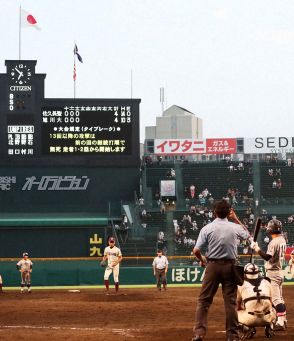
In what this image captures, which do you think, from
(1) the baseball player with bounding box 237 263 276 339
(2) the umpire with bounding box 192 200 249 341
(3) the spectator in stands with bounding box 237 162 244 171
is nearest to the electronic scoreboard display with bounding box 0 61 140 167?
(3) the spectator in stands with bounding box 237 162 244 171

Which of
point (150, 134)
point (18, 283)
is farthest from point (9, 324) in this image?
point (150, 134)

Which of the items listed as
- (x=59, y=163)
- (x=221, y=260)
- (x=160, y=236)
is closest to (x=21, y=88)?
(x=59, y=163)

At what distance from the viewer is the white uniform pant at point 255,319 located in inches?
459

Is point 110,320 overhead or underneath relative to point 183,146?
underneath

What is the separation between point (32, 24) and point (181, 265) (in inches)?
705

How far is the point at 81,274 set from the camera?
3806cm

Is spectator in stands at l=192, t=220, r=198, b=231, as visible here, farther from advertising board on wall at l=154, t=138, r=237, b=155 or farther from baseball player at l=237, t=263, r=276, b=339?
baseball player at l=237, t=263, r=276, b=339

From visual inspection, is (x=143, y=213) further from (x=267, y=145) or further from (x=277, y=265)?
(x=277, y=265)

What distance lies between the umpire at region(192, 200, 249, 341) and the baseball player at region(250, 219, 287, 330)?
2646 mm

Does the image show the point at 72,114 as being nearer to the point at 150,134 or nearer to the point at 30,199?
the point at 30,199

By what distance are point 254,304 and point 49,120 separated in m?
32.3

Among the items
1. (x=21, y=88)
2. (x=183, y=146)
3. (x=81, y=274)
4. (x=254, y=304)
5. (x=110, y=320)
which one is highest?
(x=21, y=88)

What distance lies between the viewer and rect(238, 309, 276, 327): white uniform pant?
11.6 m

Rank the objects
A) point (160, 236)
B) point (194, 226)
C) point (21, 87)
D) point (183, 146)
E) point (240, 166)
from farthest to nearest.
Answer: point (183, 146), point (240, 166), point (194, 226), point (160, 236), point (21, 87)
